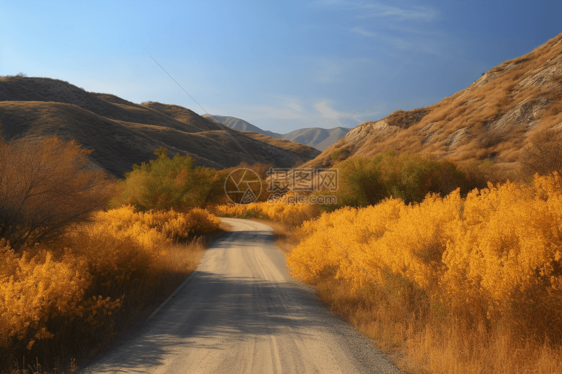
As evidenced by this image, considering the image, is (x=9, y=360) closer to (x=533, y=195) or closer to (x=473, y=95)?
(x=533, y=195)

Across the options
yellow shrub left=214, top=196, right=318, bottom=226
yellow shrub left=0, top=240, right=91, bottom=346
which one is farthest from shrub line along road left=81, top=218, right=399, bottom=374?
yellow shrub left=214, top=196, right=318, bottom=226

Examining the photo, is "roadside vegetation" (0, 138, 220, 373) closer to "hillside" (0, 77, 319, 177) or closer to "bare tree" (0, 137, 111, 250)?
"bare tree" (0, 137, 111, 250)

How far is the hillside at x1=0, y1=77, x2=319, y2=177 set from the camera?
2020 inches

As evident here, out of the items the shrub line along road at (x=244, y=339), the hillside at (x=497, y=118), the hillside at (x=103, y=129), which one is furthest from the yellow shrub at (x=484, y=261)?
the hillside at (x=497, y=118)

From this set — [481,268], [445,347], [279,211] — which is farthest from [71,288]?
[279,211]

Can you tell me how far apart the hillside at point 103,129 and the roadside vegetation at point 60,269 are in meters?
2.38

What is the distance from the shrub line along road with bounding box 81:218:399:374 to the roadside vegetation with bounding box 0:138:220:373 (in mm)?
684

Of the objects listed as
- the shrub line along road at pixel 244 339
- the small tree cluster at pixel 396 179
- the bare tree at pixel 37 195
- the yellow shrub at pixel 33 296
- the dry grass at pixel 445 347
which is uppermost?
the small tree cluster at pixel 396 179

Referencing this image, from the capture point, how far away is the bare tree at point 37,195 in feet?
22.3

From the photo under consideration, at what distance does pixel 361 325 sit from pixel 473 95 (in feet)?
127

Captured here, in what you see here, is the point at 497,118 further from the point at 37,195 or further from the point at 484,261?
the point at 37,195

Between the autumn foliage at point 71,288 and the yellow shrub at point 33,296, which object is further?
the autumn foliage at point 71,288

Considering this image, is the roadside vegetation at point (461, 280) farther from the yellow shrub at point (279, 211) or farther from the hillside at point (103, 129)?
the yellow shrub at point (279, 211)

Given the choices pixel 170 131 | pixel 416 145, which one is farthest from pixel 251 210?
pixel 170 131
